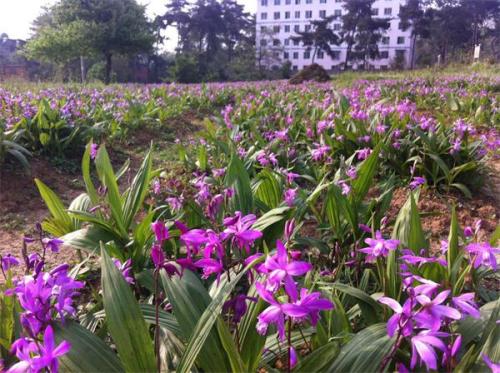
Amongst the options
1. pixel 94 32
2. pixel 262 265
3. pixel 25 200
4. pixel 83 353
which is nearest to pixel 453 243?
pixel 262 265

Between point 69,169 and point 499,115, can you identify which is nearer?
point 69,169

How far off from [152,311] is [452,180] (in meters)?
3.09

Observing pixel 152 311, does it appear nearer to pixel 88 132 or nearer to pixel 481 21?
pixel 88 132

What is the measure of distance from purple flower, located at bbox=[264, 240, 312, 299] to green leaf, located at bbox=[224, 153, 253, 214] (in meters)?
1.33

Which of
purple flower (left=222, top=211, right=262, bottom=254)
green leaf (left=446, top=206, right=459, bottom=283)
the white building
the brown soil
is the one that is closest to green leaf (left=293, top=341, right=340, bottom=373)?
purple flower (left=222, top=211, right=262, bottom=254)

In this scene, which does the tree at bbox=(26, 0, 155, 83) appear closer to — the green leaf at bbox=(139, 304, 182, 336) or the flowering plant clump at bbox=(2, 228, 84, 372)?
the green leaf at bbox=(139, 304, 182, 336)

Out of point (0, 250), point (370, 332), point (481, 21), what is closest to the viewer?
point (370, 332)

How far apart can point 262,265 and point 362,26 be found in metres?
56.2

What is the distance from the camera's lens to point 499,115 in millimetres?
6055

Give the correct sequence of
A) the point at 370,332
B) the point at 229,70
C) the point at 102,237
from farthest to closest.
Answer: the point at 229,70 → the point at 102,237 → the point at 370,332

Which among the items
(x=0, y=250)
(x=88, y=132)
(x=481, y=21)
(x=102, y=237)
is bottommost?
(x=0, y=250)

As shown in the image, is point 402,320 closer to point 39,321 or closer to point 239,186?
point 39,321

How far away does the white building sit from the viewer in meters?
64.8

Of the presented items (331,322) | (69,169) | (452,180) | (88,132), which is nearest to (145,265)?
(331,322)
